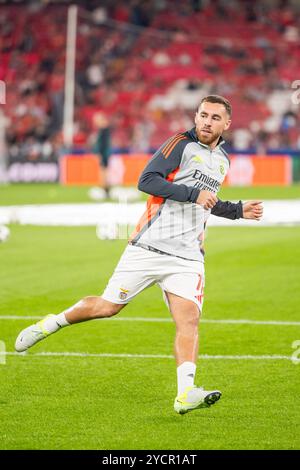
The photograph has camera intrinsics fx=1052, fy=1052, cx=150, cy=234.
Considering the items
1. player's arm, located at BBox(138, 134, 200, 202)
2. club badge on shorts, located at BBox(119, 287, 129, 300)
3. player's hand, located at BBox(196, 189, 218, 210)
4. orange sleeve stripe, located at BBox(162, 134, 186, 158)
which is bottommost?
club badge on shorts, located at BBox(119, 287, 129, 300)

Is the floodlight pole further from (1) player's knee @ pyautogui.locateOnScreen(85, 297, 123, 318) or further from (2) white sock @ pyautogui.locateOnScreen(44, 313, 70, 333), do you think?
(1) player's knee @ pyautogui.locateOnScreen(85, 297, 123, 318)

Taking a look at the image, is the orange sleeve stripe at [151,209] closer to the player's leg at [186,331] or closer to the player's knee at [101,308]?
the player's leg at [186,331]

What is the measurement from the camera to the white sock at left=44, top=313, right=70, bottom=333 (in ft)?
25.8

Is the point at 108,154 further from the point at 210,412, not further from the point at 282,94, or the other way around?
the point at 210,412

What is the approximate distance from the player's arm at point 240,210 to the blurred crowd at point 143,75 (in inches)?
1277

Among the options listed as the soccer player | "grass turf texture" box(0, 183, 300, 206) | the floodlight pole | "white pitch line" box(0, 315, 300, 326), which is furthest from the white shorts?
the floodlight pole

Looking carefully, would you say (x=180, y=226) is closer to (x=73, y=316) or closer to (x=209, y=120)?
(x=209, y=120)

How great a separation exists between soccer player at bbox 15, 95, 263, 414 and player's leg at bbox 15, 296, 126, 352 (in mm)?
11

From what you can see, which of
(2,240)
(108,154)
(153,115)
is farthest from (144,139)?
(2,240)

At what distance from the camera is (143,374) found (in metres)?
8.43

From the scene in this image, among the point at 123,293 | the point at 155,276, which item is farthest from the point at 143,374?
the point at 155,276

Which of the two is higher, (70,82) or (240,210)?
(240,210)

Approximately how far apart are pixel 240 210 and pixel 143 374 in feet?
5.41

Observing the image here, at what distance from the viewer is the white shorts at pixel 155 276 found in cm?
734
